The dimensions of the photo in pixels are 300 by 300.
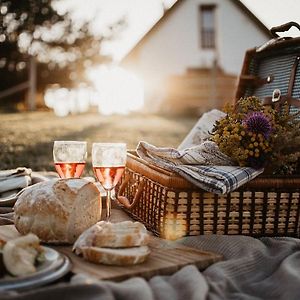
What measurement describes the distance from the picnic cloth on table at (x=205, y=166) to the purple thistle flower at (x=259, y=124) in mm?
162

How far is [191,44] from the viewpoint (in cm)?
1862

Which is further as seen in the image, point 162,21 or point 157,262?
point 162,21

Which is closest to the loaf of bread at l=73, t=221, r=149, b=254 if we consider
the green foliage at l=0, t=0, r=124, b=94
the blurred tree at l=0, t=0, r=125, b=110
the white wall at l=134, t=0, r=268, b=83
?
the green foliage at l=0, t=0, r=124, b=94

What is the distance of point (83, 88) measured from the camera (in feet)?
49.8

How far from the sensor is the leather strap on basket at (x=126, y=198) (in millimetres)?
2600

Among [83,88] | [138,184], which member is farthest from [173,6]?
[138,184]

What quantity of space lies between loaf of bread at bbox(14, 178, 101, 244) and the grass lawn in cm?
264

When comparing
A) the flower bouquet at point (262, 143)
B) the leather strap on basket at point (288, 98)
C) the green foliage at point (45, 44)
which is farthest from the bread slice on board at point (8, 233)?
the green foliage at point (45, 44)

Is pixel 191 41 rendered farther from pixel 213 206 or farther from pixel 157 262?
pixel 157 262

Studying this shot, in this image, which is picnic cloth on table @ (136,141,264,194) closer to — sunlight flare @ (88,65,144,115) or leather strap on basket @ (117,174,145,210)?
leather strap on basket @ (117,174,145,210)

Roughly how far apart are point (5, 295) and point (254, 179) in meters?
1.19

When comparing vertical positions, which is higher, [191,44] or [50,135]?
[191,44]

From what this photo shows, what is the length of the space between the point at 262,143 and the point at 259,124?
9 centimetres

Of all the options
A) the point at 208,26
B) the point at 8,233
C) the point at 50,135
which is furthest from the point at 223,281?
the point at 208,26
